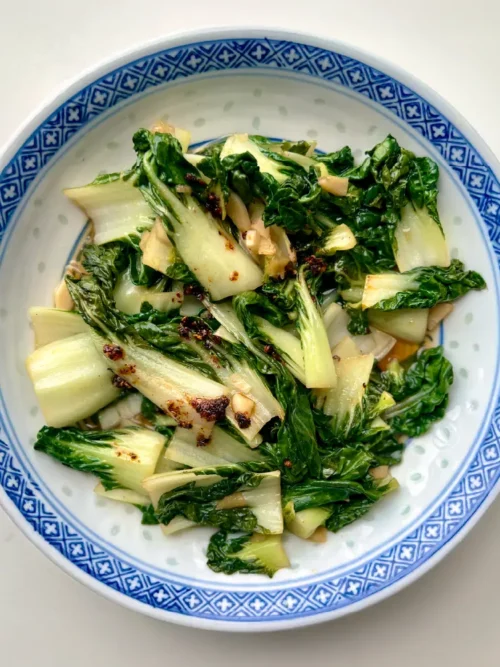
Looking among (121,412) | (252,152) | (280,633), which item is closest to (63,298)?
(121,412)

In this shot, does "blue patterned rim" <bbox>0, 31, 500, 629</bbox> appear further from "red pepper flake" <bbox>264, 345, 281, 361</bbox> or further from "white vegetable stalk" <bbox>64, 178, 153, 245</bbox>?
"red pepper flake" <bbox>264, 345, 281, 361</bbox>

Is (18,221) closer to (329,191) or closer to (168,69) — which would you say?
(168,69)

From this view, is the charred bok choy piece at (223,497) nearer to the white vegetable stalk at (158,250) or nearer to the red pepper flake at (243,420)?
the red pepper flake at (243,420)

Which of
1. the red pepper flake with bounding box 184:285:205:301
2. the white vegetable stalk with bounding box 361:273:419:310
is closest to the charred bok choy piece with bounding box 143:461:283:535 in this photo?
the red pepper flake with bounding box 184:285:205:301

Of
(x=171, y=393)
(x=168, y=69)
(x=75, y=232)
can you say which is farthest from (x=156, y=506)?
(x=168, y=69)

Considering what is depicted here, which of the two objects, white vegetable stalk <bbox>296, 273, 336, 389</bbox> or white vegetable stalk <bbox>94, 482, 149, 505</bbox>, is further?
white vegetable stalk <bbox>94, 482, 149, 505</bbox>

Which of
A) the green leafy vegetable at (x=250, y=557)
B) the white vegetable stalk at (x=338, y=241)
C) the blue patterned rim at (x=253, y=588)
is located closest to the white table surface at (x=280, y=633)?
the blue patterned rim at (x=253, y=588)
